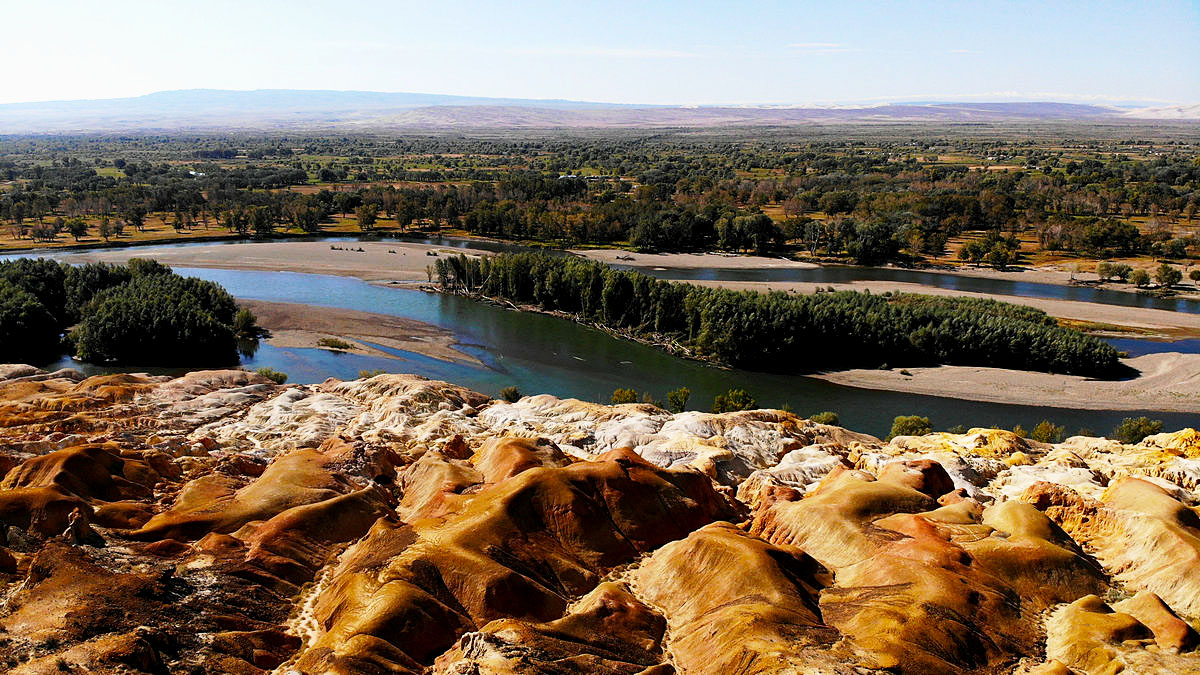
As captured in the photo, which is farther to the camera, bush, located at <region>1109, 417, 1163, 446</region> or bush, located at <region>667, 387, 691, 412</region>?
bush, located at <region>667, 387, 691, 412</region>

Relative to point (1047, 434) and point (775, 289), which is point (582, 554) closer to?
point (1047, 434)

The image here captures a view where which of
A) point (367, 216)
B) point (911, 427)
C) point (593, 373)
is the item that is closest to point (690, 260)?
point (593, 373)

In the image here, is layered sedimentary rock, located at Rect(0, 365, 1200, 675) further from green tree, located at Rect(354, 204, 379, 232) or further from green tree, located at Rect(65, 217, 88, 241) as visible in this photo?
green tree, located at Rect(354, 204, 379, 232)

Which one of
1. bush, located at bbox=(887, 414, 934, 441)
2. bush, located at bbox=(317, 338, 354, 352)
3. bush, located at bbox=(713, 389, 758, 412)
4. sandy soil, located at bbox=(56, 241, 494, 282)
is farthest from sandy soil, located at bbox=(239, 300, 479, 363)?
bush, located at bbox=(887, 414, 934, 441)

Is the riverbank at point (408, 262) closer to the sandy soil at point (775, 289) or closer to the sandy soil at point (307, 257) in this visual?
the sandy soil at point (307, 257)

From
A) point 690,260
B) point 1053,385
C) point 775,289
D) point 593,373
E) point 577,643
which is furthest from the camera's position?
point 690,260

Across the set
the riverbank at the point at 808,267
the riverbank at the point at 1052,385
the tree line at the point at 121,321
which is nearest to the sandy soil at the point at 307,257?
the riverbank at the point at 808,267

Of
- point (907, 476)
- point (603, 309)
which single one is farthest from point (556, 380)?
point (907, 476)
